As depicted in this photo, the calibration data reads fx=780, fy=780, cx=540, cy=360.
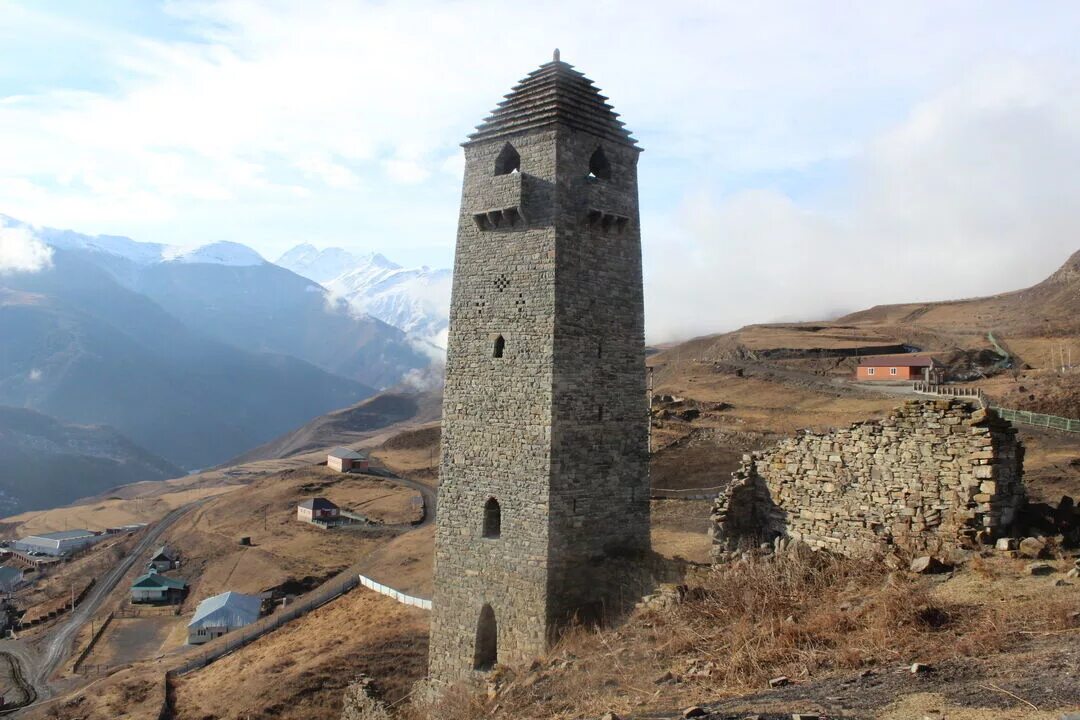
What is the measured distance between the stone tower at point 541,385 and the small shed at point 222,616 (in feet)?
69.9

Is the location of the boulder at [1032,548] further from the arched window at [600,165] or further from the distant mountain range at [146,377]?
the distant mountain range at [146,377]

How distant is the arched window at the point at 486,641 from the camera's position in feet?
45.7

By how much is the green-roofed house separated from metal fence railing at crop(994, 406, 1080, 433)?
1583 inches

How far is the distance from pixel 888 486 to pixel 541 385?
563 cm

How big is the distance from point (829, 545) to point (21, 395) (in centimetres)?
17755

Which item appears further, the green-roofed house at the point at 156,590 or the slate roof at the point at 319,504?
the slate roof at the point at 319,504

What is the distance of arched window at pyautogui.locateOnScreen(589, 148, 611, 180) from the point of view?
48.2 feet

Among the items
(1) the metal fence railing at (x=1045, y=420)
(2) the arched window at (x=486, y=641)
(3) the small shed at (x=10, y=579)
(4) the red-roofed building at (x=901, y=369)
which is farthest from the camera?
(3) the small shed at (x=10, y=579)

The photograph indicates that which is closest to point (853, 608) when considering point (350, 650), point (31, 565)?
point (350, 650)

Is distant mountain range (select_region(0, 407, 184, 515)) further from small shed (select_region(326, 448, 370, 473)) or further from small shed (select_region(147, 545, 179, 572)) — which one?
small shed (select_region(147, 545, 179, 572))

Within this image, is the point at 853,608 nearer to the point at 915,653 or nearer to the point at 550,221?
the point at 915,653

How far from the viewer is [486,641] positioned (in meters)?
14.2

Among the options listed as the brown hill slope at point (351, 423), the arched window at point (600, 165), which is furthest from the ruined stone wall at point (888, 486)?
the brown hill slope at point (351, 423)

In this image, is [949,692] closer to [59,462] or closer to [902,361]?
[902,361]
